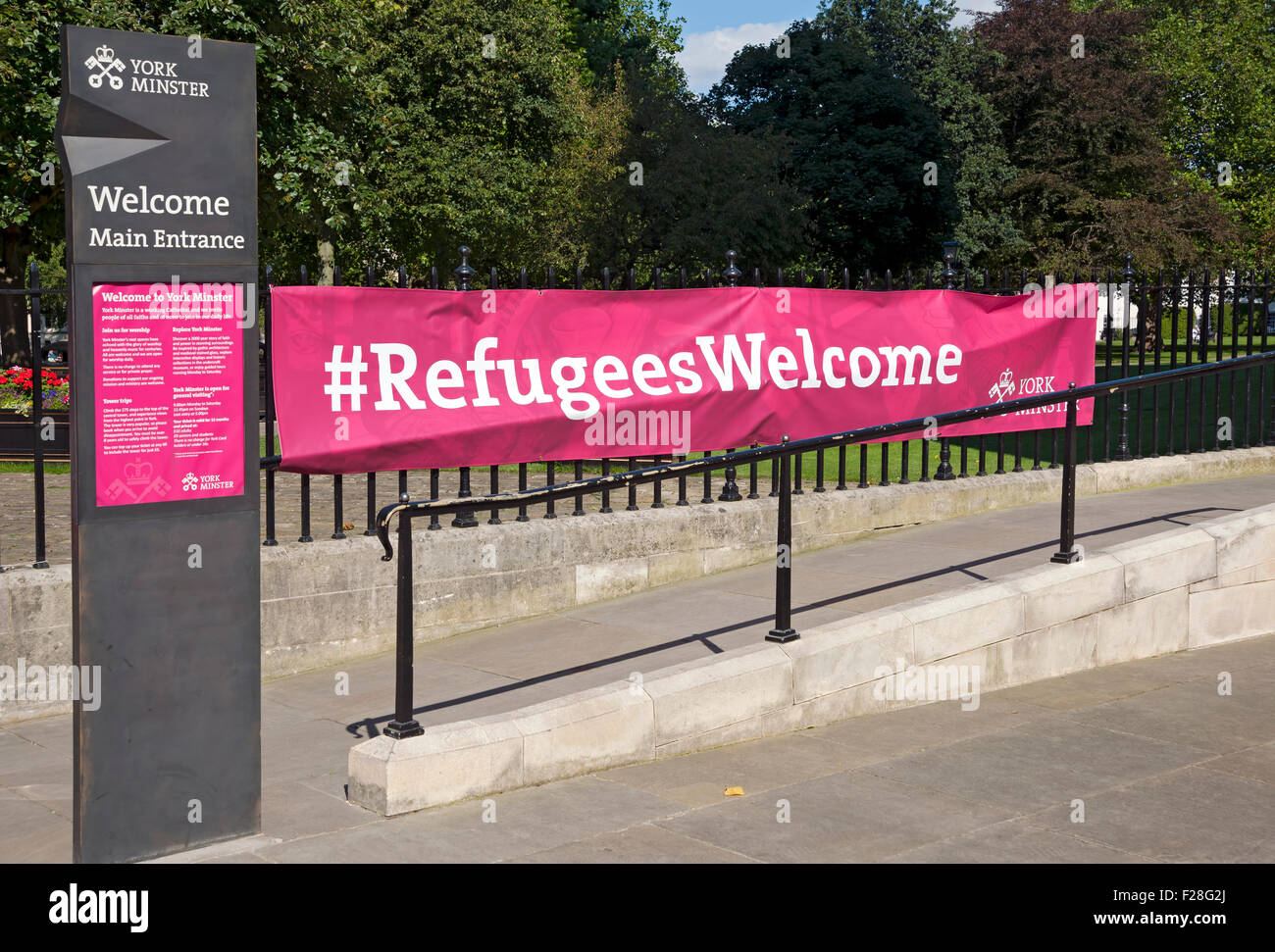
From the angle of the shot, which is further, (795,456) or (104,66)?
(795,456)

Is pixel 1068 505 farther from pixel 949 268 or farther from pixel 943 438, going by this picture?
pixel 949 268

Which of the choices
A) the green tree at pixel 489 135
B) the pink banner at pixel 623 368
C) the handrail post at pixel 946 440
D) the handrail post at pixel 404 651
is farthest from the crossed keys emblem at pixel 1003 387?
the green tree at pixel 489 135

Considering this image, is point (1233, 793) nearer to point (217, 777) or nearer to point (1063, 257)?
point (217, 777)

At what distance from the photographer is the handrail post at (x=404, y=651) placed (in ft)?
16.1

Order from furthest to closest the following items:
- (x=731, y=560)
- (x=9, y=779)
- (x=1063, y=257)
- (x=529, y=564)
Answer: (x=1063, y=257) → (x=731, y=560) → (x=529, y=564) → (x=9, y=779)

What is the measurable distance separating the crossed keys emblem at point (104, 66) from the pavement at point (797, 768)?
274 cm

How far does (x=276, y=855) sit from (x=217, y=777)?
425 millimetres

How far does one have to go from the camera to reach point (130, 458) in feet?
14.8

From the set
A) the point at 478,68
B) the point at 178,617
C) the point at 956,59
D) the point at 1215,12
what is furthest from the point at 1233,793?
the point at 1215,12

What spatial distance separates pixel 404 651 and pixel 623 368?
381 centimetres

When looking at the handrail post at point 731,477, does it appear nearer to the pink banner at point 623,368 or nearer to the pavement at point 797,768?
the pink banner at point 623,368

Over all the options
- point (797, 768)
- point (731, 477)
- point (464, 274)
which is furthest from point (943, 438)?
point (797, 768)

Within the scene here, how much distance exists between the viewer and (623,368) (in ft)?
27.7

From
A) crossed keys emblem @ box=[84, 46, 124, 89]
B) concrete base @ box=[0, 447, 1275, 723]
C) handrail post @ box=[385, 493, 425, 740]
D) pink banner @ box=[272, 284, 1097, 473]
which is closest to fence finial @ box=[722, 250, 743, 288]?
pink banner @ box=[272, 284, 1097, 473]
